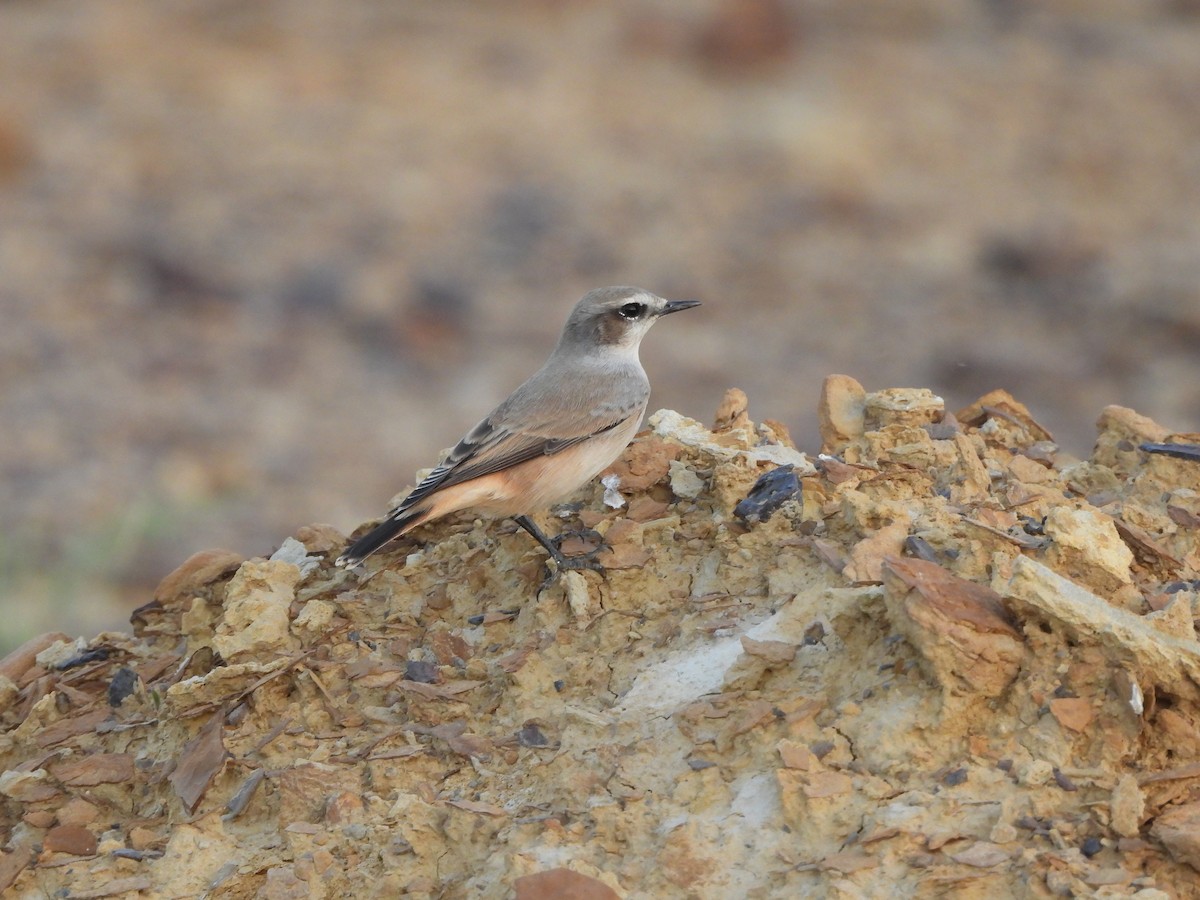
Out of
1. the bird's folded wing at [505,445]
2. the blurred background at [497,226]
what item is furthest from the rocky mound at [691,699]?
the blurred background at [497,226]

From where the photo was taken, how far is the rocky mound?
4.05m

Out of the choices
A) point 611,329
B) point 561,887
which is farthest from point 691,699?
point 611,329

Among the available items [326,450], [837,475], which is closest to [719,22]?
[326,450]

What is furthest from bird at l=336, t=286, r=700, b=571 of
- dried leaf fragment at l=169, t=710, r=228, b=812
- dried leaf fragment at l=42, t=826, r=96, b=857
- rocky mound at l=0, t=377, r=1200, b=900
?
dried leaf fragment at l=42, t=826, r=96, b=857

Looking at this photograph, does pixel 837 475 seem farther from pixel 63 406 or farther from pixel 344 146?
pixel 344 146

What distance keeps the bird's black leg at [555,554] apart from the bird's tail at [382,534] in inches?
16.4

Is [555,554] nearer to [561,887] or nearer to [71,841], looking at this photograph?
[561,887]

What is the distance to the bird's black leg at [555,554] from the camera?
17.1 ft

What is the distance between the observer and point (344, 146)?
62.7 ft

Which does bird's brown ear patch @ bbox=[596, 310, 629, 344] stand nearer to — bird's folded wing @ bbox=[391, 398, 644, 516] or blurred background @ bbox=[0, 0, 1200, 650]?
bird's folded wing @ bbox=[391, 398, 644, 516]

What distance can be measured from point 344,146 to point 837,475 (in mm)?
14828

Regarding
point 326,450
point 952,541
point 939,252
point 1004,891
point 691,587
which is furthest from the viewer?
point 939,252

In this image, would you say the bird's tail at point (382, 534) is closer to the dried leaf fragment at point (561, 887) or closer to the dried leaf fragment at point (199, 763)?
the dried leaf fragment at point (199, 763)

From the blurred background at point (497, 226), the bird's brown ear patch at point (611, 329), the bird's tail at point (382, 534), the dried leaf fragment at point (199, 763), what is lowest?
the blurred background at point (497, 226)
